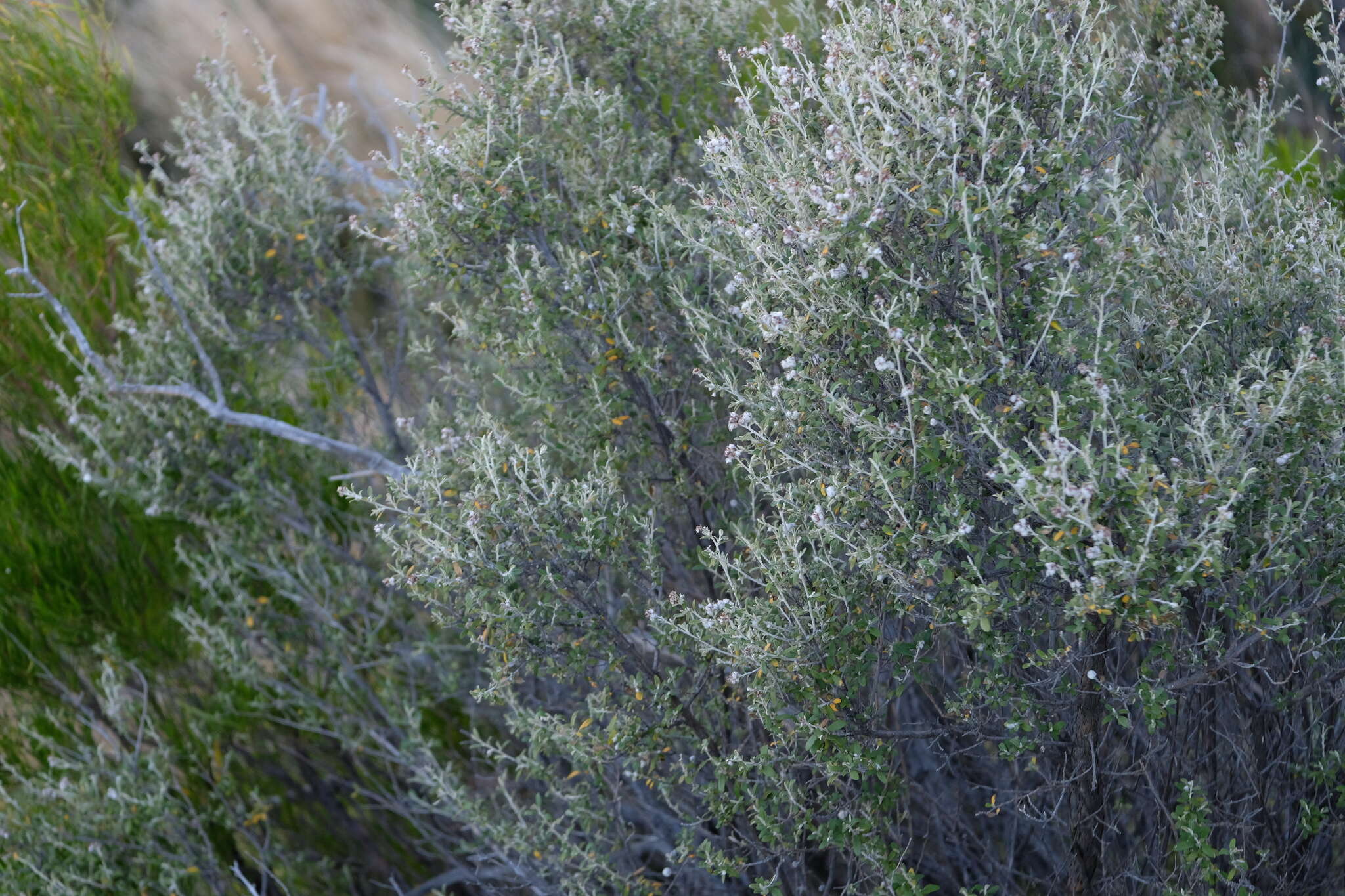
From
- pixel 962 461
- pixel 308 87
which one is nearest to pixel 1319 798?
pixel 962 461

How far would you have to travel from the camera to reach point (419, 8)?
1177 cm

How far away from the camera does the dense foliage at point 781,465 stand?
3.20 metres

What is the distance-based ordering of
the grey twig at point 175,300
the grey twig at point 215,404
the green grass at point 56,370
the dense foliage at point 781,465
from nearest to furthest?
the dense foliage at point 781,465 → the grey twig at point 215,404 → the grey twig at point 175,300 → the green grass at point 56,370

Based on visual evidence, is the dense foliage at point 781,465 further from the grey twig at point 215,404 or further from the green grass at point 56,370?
the green grass at point 56,370

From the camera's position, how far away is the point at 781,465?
3758 millimetres

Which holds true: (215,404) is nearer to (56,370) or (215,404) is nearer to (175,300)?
(175,300)

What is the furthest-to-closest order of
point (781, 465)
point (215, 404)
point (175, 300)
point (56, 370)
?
point (56, 370) < point (175, 300) < point (215, 404) < point (781, 465)

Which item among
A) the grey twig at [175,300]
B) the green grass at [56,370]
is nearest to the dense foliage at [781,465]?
the grey twig at [175,300]

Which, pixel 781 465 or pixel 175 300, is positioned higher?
pixel 175 300

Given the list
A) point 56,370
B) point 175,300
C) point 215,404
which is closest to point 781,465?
point 215,404

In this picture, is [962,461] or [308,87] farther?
[308,87]

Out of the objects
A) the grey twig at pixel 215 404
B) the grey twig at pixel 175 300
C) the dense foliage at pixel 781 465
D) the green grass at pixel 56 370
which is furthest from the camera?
the green grass at pixel 56 370

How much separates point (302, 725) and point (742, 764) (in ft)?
12.0

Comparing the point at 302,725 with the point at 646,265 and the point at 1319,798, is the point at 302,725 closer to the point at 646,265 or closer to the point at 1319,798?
the point at 646,265
